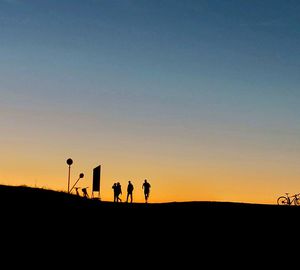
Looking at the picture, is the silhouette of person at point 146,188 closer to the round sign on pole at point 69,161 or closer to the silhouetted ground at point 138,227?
the round sign on pole at point 69,161

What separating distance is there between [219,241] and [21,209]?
31.1ft

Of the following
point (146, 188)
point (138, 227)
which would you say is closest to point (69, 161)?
point (146, 188)

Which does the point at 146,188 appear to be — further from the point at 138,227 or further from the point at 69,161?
the point at 138,227

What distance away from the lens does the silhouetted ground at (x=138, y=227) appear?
22172 millimetres

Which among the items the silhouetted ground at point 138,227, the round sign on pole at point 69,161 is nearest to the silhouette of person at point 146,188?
the round sign on pole at point 69,161

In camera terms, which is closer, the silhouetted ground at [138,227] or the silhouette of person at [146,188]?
the silhouetted ground at [138,227]

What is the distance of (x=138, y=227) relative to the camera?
1000 inches

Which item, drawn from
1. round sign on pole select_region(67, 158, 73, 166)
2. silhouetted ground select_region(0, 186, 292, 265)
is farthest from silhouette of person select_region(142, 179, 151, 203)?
silhouetted ground select_region(0, 186, 292, 265)

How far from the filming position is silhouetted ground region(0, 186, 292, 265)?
72.7 feet

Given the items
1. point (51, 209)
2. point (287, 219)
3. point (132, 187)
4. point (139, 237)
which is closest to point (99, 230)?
point (139, 237)

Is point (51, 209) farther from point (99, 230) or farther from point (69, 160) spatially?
point (69, 160)

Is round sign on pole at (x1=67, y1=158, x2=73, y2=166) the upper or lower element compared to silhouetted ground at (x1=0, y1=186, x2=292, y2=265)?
upper

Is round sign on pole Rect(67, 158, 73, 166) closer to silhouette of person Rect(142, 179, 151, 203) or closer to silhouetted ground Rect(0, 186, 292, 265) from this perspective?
silhouette of person Rect(142, 179, 151, 203)

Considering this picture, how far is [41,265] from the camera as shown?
→ 2009 centimetres
